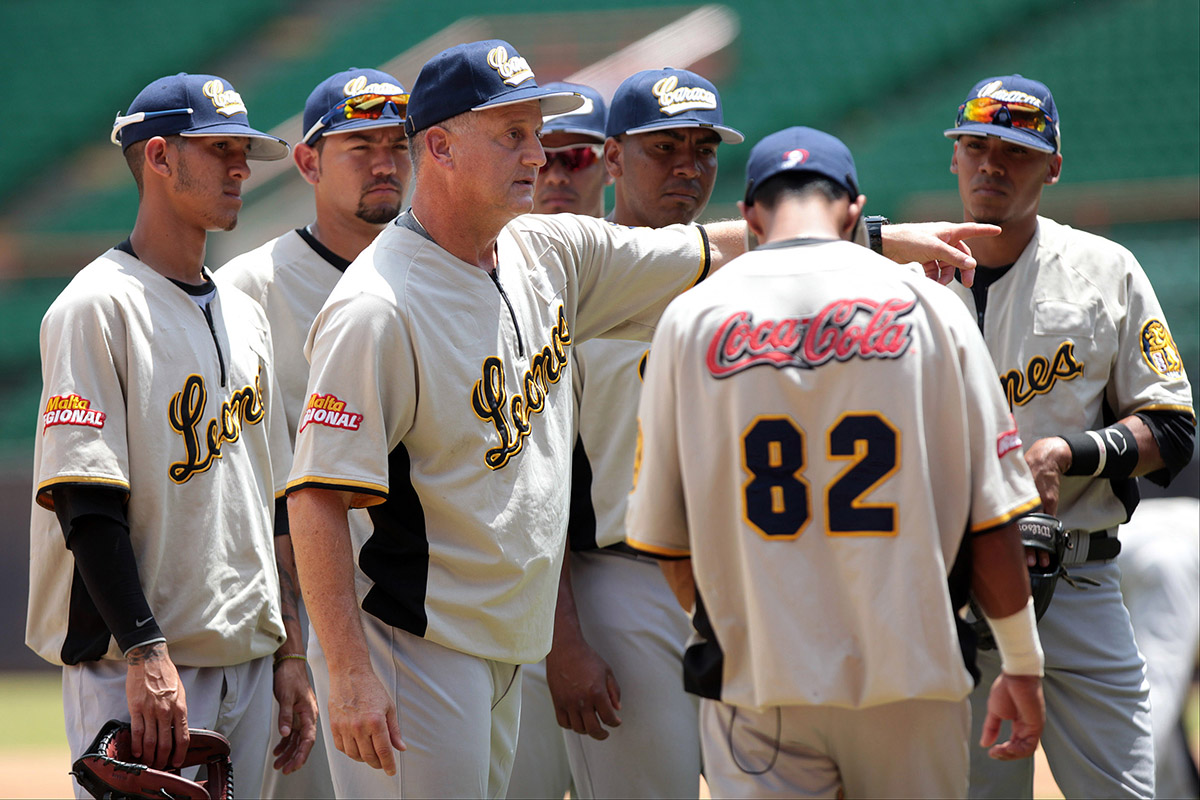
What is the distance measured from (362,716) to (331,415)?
2.00 feet

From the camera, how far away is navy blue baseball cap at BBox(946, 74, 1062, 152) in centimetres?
369

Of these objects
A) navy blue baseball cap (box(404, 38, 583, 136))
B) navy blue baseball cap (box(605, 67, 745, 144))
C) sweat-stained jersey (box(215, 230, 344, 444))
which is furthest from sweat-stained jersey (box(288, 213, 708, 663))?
navy blue baseball cap (box(605, 67, 745, 144))

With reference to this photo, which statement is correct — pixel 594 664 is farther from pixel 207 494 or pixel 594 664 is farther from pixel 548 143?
pixel 548 143

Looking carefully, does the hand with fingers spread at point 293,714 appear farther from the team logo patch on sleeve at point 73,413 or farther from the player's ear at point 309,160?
the player's ear at point 309,160

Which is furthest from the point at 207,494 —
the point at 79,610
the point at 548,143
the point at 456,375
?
the point at 548,143

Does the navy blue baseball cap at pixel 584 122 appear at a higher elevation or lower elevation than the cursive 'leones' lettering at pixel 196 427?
higher

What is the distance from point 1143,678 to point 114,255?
3.01 metres

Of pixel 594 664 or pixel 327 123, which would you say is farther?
pixel 327 123

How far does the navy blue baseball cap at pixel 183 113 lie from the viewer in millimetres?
3385

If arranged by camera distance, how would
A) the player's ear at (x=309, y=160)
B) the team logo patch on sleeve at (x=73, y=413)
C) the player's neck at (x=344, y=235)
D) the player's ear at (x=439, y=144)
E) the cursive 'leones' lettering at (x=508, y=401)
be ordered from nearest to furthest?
the cursive 'leones' lettering at (x=508, y=401)
the player's ear at (x=439, y=144)
the team logo patch on sleeve at (x=73, y=413)
the player's neck at (x=344, y=235)
the player's ear at (x=309, y=160)

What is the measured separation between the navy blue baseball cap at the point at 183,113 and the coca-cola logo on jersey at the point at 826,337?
1735 mm

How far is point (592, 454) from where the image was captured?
3.69 metres

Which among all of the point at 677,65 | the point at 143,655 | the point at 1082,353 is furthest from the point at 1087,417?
the point at 677,65

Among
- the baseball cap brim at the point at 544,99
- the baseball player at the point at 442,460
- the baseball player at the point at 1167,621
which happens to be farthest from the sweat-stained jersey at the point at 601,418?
the baseball player at the point at 1167,621
